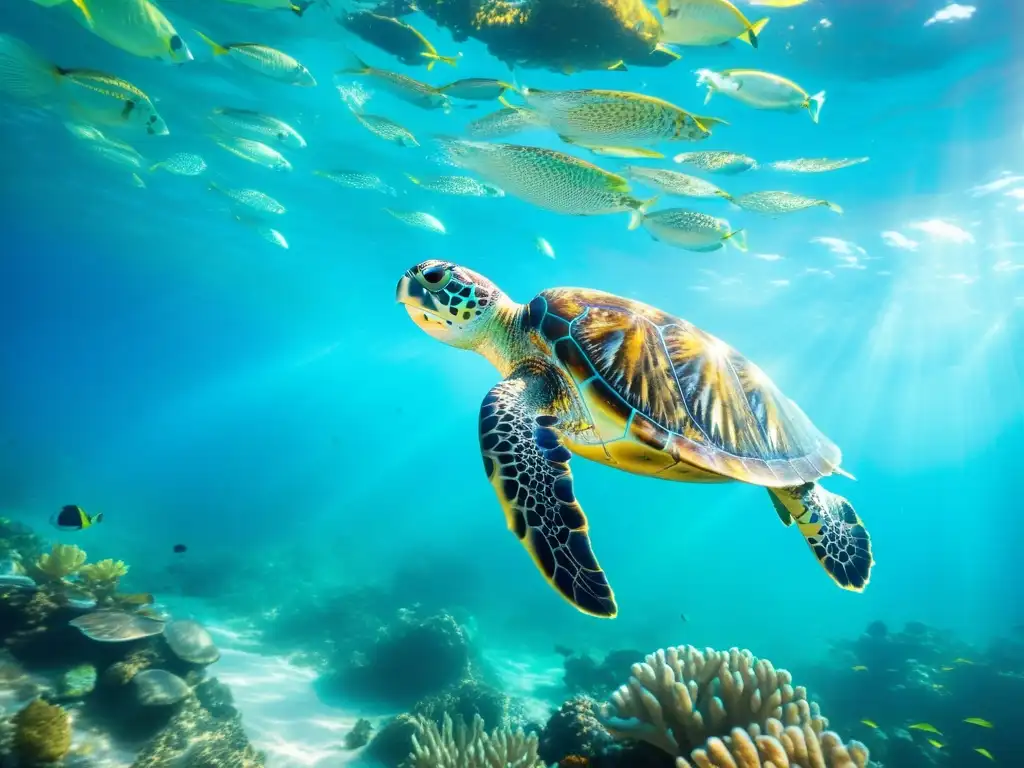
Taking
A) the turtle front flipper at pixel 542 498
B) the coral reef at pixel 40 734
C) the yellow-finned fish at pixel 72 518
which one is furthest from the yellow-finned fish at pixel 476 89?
the coral reef at pixel 40 734

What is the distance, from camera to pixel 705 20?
11.6ft

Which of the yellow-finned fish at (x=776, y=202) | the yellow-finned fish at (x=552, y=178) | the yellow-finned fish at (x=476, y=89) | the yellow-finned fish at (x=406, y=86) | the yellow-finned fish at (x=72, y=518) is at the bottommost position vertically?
the yellow-finned fish at (x=72, y=518)

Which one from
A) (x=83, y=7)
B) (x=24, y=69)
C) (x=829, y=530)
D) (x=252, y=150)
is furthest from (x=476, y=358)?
(x=829, y=530)

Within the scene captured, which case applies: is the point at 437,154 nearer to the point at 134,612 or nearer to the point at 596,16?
the point at 596,16

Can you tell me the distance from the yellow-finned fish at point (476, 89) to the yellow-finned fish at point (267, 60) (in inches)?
86.0

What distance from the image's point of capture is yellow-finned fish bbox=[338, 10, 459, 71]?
666cm

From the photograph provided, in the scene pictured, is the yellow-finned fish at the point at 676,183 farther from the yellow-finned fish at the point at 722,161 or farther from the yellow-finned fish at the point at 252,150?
the yellow-finned fish at the point at 252,150

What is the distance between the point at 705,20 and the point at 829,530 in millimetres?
3796

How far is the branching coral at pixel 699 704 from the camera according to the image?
2.36 meters

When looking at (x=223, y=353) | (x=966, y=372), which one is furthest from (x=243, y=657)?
(x=223, y=353)

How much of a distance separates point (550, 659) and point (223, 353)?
66.5 meters

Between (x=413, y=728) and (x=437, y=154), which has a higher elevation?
(x=437, y=154)

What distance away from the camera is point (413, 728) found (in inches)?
218

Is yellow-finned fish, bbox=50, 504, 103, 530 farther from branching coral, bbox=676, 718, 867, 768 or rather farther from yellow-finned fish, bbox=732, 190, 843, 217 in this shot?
yellow-finned fish, bbox=732, 190, 843, 217
